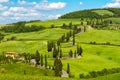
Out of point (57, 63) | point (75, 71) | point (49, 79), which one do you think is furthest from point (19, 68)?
point (49, 79)

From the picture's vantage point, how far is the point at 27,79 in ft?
220

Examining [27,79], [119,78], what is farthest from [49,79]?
[119,78]

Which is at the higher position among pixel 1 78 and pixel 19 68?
pixel 1 78

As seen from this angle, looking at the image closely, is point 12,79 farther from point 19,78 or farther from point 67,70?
point 67,70

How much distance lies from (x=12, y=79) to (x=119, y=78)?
22.1 m

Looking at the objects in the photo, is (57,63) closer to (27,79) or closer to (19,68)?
(19,68)

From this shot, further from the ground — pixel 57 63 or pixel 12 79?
pixel 12 79

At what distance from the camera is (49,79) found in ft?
226

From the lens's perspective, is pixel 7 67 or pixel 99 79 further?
pixel 7 67

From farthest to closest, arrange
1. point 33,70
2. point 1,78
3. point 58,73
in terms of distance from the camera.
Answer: point 33,70, point 58,73, point 1,78

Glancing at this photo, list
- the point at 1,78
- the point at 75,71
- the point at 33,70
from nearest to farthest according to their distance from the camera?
the point at 1,78
the point at 33,70
the point at 75,71

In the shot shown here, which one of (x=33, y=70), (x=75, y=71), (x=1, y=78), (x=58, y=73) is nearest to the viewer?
(x=1, y=78)

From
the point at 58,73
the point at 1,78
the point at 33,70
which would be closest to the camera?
the point at 1,78

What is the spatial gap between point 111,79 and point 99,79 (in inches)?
114
